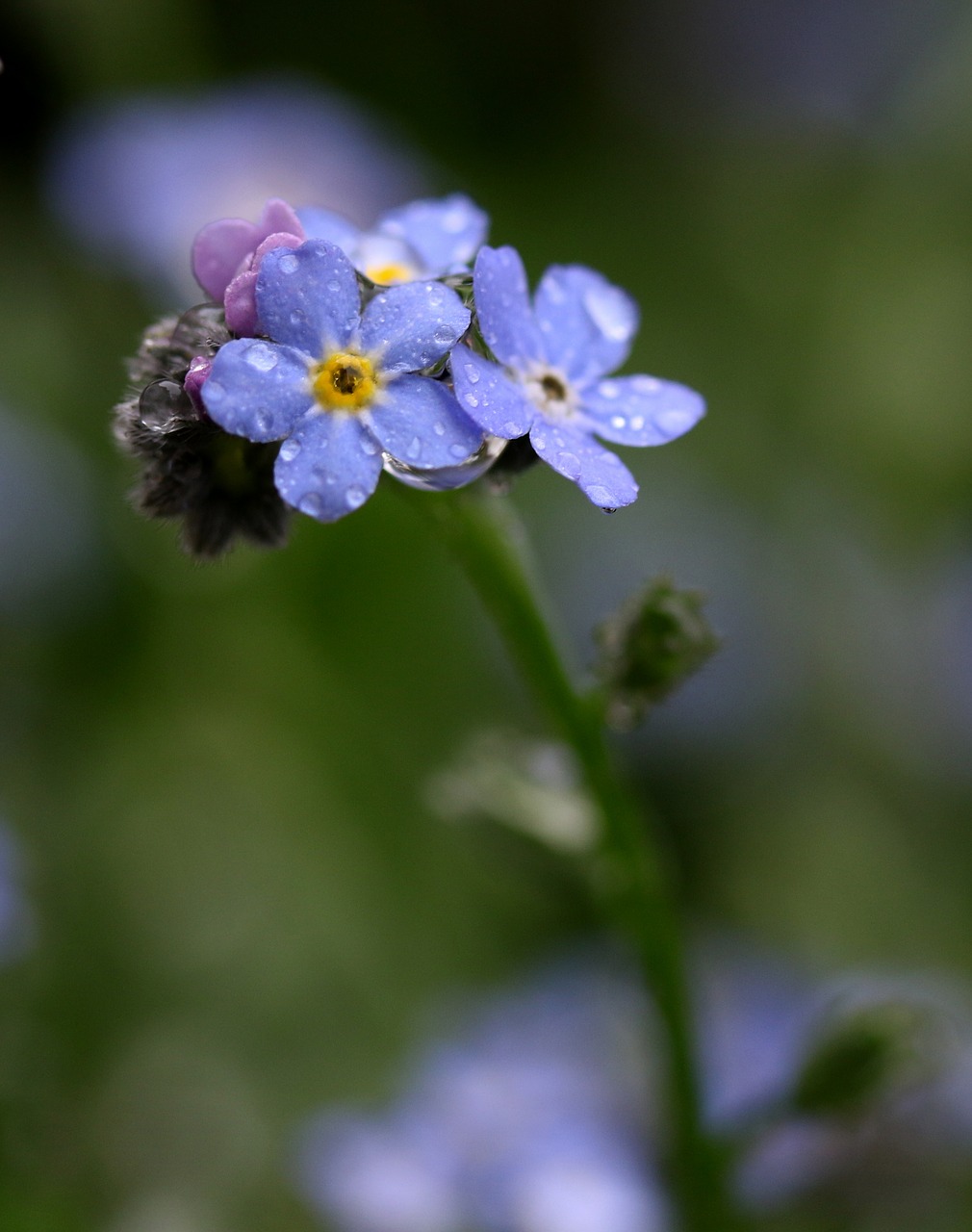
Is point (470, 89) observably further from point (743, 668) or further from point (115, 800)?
point (115, 800)

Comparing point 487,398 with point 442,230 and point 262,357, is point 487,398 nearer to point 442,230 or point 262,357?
point 262,357

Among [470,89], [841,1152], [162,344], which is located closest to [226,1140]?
[841,1152]

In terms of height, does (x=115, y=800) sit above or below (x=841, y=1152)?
above

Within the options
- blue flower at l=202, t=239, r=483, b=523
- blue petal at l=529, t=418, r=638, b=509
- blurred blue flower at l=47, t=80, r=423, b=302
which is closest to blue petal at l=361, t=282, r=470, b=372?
blue flower at l=202, t=239, r=483, b=523

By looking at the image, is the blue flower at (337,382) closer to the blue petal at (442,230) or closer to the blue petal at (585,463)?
the blue petal at (585,463)

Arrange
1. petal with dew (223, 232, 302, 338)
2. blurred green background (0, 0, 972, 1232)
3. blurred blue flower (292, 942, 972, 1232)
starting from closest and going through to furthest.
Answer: petal with dew (223, 232, 302, 338) → blurred blue flower (292, 942, 972, 1232) → blurred green background (0, 0, 972, 1232)

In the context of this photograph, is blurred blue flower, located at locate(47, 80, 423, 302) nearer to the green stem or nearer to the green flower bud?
the green stem
